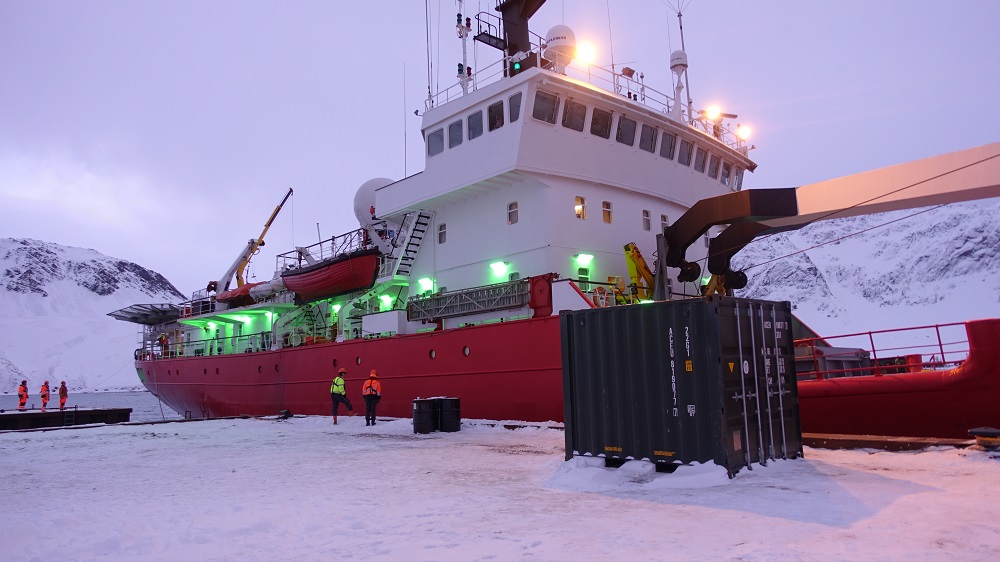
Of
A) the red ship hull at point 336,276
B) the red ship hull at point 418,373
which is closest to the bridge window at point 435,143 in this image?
the red ship hull at point 336,276

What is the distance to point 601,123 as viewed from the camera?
16.2 m

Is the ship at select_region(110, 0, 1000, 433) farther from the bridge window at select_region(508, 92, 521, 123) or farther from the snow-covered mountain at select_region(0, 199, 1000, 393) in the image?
the snow-covered mountain at select_region(0, 199, 1000, 393)

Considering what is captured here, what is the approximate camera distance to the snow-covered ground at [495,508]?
15.3ft

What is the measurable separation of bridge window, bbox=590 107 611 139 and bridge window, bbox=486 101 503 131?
2286mm

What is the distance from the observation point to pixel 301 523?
18.4 feet

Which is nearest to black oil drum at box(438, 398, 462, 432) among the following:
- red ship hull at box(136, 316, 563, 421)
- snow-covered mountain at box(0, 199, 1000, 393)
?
→ red ship hull at box(136, 316, 563, 421)

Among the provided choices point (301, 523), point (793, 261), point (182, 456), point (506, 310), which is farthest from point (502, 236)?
point (793, 261)

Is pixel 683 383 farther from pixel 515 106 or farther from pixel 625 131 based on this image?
pixel 625 131

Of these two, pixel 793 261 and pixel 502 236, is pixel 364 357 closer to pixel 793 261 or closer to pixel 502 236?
pixel 502 236

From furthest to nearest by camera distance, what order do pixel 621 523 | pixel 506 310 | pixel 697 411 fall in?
1. pixel 506 310
2. pixel 697 411
3. pixel 621 523

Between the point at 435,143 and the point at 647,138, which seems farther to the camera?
the point at 435,143

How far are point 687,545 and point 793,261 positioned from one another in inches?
7413

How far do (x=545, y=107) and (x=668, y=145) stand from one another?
4357 mm

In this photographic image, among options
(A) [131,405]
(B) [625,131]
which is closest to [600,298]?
(B) [625,131]
